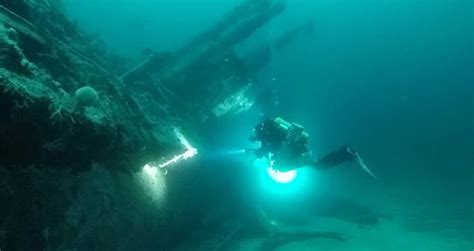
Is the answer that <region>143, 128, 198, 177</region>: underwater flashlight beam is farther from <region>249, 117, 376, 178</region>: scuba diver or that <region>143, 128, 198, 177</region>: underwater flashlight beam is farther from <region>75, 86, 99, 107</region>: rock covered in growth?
<region>75, 86, 99, 107</region>: rock covered in growth

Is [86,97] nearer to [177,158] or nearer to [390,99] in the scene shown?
[177,158]

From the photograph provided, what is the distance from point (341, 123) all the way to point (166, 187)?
20.9m

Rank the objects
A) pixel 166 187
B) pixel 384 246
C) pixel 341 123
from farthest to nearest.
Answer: pixel 341 123 < pixel 384 246 < pixel 166 187

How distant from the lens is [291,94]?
1259 inches

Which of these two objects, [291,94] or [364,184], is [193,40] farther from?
[364,184]

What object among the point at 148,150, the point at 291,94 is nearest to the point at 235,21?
the point at 148,150

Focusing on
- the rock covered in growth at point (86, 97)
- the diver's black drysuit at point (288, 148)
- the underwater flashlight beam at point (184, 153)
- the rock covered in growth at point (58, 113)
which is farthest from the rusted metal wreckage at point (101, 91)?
the diver's black drysuit at point (288, 148)

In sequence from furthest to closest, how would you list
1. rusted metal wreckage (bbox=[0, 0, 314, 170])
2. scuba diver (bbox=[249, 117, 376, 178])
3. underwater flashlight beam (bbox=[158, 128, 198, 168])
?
underwater flashlight beam (bbox=[158, 128, 198, 168]) < scuba diver (bbox=[249, 117, 376, 178]) < rusted metal wreckage (bbox=[0, 0, 314, 170])

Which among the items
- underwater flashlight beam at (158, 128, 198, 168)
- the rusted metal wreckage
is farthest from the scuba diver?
underwater flashlight beam at (158, 128, 198, 168)

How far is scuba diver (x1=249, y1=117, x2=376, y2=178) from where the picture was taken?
398 inches

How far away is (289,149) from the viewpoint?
10305 millimetres

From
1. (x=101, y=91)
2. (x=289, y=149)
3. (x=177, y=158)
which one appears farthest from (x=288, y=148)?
(x=101, y=91)

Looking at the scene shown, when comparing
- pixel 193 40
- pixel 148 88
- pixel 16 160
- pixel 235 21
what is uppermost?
pixel 235 21

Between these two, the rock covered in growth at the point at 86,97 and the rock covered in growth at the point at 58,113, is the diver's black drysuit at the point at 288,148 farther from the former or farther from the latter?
the rock covered in growth at the point at 86,97
